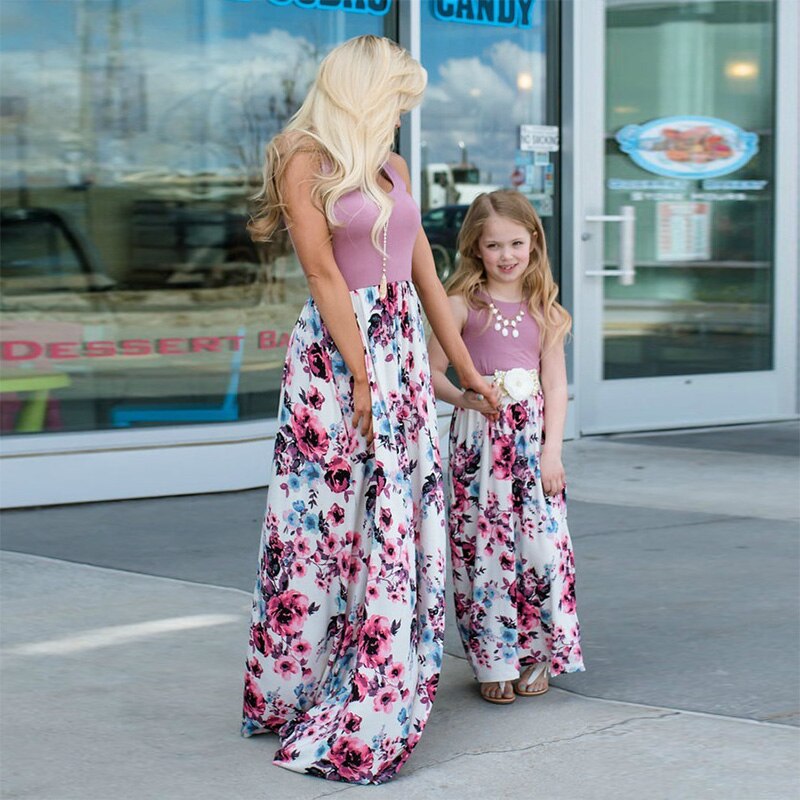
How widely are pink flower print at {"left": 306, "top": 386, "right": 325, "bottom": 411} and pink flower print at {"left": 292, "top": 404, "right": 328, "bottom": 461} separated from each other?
0.8 inches

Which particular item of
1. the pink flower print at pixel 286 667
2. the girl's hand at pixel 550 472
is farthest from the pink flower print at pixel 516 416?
the pink flower print at pixel 286 667

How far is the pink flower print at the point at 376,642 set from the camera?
357 cm

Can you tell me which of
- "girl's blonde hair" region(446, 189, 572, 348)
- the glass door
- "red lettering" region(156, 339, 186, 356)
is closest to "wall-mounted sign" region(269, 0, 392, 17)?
the glass door

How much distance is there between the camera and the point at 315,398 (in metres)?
3.67

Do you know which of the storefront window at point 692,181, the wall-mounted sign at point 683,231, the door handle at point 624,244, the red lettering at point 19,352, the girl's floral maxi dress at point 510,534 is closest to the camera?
the girl's floral maxi dress at point 510,534

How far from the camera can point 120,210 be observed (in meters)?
7.01

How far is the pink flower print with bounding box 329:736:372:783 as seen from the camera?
3529 mm

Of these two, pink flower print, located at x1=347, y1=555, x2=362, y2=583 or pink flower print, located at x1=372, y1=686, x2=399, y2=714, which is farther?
pink flower print, located at x1=347, y1=555, x2=362, y2=583

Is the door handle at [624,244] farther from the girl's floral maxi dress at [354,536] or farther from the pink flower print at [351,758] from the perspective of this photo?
the pink flower print at [351,758]

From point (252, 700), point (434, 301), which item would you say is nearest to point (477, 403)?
point (434, 301)

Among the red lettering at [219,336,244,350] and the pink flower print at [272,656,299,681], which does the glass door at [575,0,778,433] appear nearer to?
the red lettering at [219,336,244,350]

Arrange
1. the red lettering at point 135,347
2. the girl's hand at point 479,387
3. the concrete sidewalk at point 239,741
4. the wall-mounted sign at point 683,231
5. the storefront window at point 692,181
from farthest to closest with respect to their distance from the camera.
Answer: the wall-mounted sign at point 683,231 → the storefront window at point 692,181 → the red lettering at point 135,347 → the girl's hand at point 479,387 → the concrete sidewalk at point 239,741

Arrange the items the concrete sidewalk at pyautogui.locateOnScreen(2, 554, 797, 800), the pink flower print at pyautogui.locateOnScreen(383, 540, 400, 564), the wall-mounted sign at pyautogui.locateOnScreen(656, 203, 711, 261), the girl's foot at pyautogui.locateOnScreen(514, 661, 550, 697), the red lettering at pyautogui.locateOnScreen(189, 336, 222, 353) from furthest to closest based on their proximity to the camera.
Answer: the wall-mounted sign at pyautogui.locateOnScreen(656, 203, 711, 261) < the red lettering at pyautogui.locateOnScreen(189, 336, 222, 353) < the girl's foot at pyautogui.locateOnScreen(514, 661, 550, 697) < the pink flower print at pyautogui.locateOnScreen(383, 540, 400, 564) < the concrete sidewalk at pyautogui.locateOnScreen(2, 554, 797, 800)

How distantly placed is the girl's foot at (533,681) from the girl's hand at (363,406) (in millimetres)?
994
